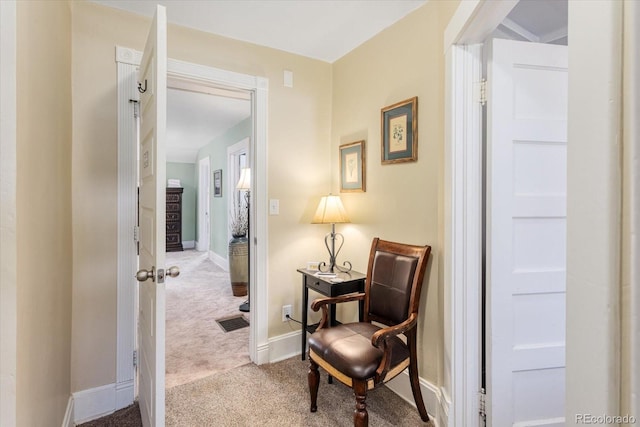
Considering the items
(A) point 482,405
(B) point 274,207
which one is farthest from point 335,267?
(A) point 482,405

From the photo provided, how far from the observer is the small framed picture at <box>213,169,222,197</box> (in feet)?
19.8

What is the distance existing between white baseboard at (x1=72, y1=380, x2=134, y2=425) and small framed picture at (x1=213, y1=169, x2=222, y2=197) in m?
4.40

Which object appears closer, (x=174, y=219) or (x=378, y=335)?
(x=378, y=335)

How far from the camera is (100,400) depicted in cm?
191

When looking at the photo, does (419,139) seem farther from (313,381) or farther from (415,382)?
(313,381)

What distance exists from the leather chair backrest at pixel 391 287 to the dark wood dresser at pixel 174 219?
6.79 m

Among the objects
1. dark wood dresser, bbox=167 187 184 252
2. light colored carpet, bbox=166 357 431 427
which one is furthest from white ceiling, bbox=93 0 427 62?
dark wood dresser, bbox=167 187 184 252

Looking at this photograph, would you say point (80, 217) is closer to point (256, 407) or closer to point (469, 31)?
point (256, 407)

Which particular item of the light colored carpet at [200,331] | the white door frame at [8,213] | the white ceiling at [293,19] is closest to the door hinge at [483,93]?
the white ceiling at [293,19]

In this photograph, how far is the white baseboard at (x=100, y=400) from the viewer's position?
1854 millimetres

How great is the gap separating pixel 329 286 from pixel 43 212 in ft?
5.10

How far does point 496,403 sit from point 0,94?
85.2 inches

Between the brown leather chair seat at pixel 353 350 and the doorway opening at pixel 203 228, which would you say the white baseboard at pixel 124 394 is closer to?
the doorway opening at pixel 203 228

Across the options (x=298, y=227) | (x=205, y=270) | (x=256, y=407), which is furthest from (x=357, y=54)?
(x=205, y=270)
